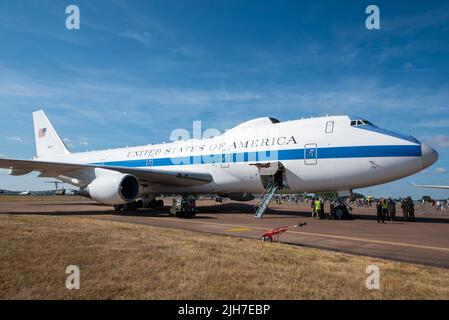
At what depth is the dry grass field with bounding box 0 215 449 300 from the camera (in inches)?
197

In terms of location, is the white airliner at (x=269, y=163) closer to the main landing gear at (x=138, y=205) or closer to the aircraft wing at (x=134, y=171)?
the aircraft wing at (x=134, y=171)

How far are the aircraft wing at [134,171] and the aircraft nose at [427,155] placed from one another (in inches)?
489

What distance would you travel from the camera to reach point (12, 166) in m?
21.1

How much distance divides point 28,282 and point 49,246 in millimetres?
3043

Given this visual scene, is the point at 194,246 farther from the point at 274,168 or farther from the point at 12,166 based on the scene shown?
the point at 12,166

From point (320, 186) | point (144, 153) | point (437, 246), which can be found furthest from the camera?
point (144, 153)

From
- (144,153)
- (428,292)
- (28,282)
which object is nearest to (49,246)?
(28,282)

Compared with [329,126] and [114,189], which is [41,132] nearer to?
[114,189]

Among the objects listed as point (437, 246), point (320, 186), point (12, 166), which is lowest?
point (437, 246)

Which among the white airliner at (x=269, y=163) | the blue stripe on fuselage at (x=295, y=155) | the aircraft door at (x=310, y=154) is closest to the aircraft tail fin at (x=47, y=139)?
the white airliner at (x=269, y=163)

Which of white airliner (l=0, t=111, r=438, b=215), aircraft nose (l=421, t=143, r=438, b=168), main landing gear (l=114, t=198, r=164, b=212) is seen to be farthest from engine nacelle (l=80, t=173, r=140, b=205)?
aircraft nose (l=421, t=143, r=438, b=168)

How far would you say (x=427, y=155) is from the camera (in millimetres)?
16734

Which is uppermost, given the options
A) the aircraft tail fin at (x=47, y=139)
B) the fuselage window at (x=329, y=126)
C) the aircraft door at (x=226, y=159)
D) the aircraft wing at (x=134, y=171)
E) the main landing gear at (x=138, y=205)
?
the aircraft tail fin at (x=47, y=139)

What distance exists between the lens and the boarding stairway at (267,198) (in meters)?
19.2
